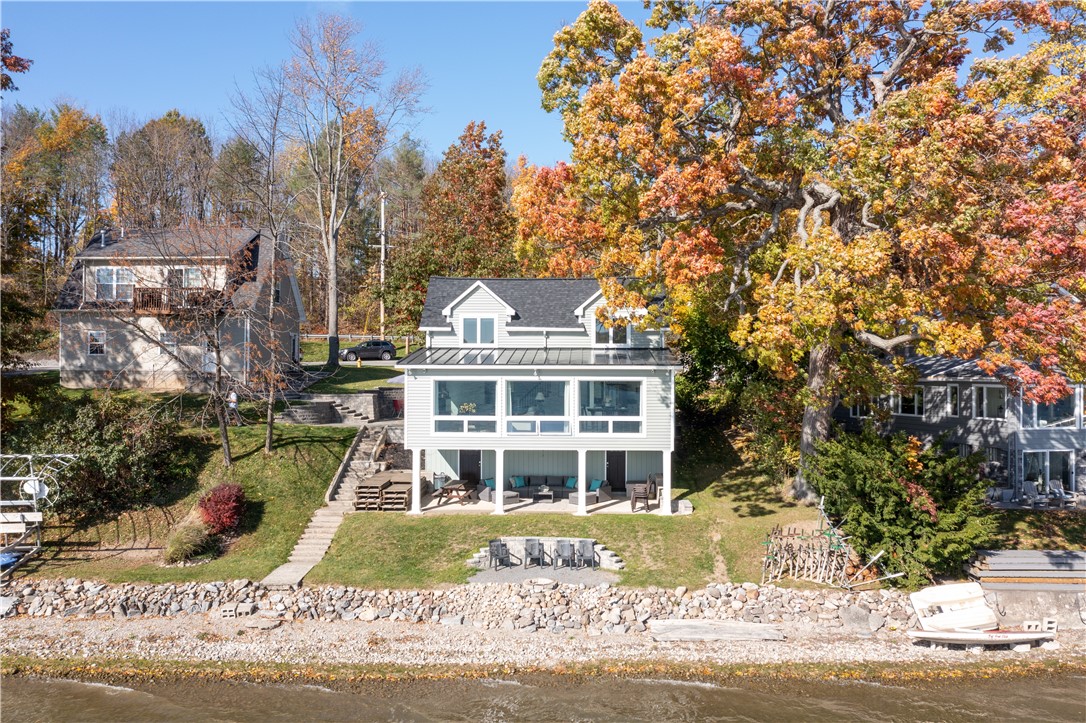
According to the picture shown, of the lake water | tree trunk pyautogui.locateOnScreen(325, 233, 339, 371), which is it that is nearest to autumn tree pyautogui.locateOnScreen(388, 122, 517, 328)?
tree trunk pyautogui.locateOnScreen(325, 233, 339, 371)

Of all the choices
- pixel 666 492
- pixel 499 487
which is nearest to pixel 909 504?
pixel 666 492

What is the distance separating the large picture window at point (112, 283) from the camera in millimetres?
32812

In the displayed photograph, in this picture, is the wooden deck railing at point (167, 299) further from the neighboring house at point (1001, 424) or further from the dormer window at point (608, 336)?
the neighboring house at point (1001, 424)

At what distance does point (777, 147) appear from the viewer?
74.0ft

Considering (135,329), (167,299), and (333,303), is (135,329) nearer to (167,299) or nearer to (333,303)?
(167,299)

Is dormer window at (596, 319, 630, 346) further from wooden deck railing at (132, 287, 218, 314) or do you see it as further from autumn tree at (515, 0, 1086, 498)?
wooden deck railing at (132, 287, 218, 314)

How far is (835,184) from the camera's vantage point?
19969mm

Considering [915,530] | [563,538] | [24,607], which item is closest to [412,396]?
[563,538]

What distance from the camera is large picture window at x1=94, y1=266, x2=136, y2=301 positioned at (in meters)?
→ 32.8

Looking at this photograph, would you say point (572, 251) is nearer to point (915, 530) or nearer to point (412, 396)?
point (412, 396)

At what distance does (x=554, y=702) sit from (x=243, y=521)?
41.6 ft

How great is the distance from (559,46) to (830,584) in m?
18.4

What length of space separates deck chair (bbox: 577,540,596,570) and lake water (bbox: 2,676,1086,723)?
16.2 ft

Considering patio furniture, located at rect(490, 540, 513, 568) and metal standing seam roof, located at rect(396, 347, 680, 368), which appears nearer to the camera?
patio furniture, located at rect(490, 540, 513, 568)
